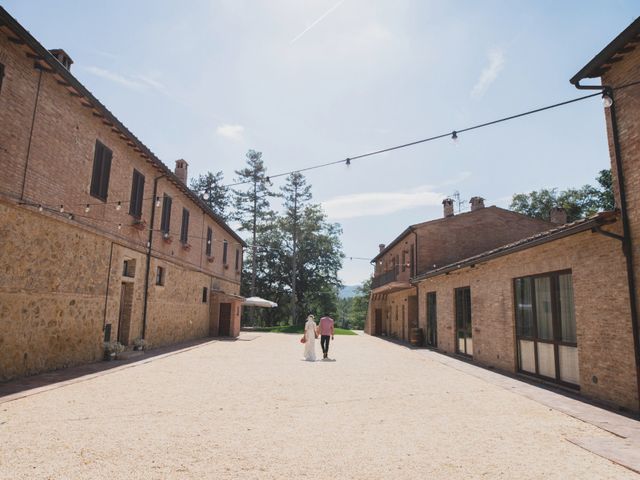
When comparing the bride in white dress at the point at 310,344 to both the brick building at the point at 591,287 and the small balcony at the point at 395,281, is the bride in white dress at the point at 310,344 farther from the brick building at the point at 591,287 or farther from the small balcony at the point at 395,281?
the small balcony at the point at 395,281

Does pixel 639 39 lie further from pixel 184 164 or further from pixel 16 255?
pixel 184 164

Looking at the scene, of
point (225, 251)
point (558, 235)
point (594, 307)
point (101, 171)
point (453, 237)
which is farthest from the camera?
point (225, 251)

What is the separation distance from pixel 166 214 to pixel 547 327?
12895 millimetres

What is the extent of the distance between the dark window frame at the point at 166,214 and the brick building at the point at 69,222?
0.23 feet

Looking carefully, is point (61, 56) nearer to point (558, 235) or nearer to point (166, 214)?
point (166, 214)

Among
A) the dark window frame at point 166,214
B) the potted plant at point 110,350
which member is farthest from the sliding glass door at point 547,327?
the dark window frame at point 166,214

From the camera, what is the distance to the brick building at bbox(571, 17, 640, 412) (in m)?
6.11

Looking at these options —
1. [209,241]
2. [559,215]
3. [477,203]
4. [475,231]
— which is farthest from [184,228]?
[559,215]

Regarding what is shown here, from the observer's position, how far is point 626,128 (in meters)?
6.64

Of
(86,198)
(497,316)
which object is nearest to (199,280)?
(86,198)

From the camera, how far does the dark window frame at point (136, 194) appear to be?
1246cm

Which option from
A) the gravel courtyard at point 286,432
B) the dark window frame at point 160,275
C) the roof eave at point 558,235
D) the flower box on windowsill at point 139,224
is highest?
the flower box on windowsill at point 139,224

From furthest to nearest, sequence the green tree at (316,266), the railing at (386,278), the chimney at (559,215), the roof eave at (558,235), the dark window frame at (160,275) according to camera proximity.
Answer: the green tree at (316,266), the railing at (386,278), the chimney at (559,215), the dark window frame at (160,275), the roof eave at (558,235)

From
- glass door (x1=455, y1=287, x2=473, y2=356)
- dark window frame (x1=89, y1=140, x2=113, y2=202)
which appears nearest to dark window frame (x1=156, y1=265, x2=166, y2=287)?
dark window frame (x1=89, y1=140, x2=113, y2=202)
